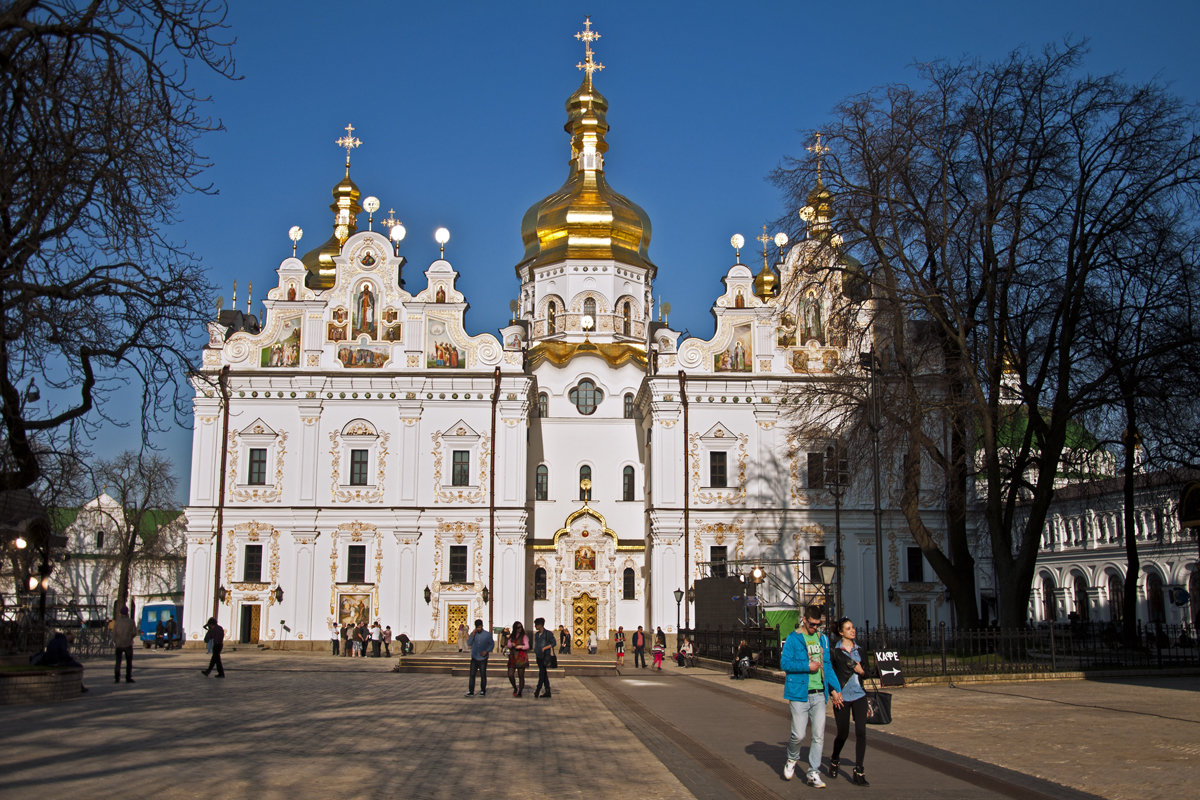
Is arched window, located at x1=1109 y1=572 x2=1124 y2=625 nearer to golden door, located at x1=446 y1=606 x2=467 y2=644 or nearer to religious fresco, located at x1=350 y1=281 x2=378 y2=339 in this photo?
golden door, located at x1=446 y1=606 x2=467 y2=644

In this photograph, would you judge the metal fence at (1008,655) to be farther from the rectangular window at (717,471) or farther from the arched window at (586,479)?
the arched window at (586,479)

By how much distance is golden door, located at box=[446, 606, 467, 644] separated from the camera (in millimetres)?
43156

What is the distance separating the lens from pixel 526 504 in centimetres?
4638

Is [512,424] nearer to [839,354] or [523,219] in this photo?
[839,354]

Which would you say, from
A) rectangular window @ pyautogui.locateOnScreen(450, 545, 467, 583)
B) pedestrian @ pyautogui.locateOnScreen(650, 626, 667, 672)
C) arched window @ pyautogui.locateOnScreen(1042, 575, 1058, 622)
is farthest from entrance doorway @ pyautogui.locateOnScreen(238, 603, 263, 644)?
arched window @ pyautogui.locateOnScreen(1042, 575, 1058, 622)

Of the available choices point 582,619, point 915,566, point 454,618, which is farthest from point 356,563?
point 915,566

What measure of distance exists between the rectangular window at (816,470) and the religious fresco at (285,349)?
67.3 feet

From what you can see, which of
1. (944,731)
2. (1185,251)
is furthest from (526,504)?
(944,731)

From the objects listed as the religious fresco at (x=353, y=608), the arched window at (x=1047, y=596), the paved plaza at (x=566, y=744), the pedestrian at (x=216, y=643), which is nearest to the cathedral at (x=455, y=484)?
the religious fresco at (x=353, y=608)

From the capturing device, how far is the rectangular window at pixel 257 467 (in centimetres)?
4426

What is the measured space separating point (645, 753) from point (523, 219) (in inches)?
1873

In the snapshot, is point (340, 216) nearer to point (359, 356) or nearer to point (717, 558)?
point (359, 356)

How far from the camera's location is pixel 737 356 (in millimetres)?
46094

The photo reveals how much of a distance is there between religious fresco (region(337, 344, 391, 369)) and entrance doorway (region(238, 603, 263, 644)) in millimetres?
9855
